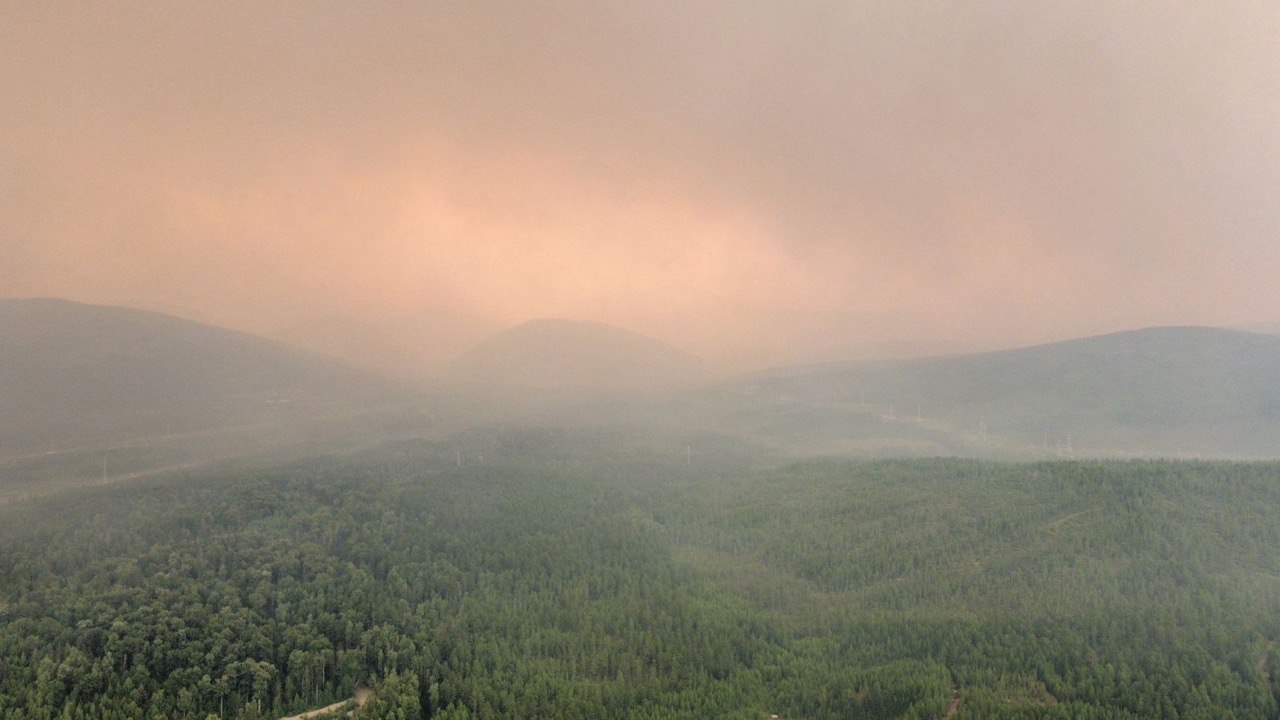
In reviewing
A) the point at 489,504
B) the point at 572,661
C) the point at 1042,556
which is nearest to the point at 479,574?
the point at 572,661

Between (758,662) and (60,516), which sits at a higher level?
(60,516)

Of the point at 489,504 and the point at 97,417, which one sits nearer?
the point at 489,504

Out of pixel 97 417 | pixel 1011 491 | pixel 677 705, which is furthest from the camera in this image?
pixel 97 417

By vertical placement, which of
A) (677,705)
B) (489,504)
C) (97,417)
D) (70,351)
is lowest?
(677,705)

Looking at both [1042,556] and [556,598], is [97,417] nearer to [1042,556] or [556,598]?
[556,598]

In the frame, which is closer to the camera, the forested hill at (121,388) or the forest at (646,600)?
the forest at (646,600)

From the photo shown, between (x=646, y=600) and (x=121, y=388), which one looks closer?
(x=646, y=600)

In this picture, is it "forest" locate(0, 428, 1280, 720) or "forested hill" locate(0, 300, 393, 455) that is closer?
"forest" locate(0, 428, 1280, 720)

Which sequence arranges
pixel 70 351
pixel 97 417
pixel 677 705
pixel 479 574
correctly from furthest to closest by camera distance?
pixel 70 351 → pixel 97 417 → pixel 479 574 → pixel 677 705
